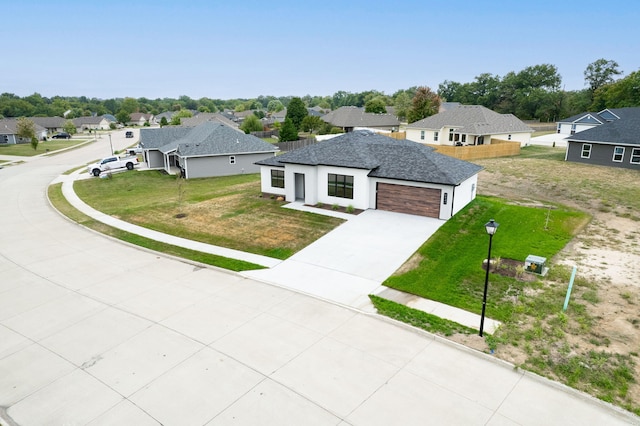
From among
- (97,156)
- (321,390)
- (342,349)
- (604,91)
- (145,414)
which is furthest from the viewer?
(604,91)

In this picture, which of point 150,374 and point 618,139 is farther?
point 618,139

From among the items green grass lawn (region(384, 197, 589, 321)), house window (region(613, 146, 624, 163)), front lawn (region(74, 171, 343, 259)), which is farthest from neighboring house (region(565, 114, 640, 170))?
front lawn (region(74, 171, 343, 259))

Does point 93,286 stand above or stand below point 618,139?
below

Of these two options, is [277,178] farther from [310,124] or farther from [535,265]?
[310,124]

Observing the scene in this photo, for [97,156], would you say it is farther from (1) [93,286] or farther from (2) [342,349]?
(2) [342,349]

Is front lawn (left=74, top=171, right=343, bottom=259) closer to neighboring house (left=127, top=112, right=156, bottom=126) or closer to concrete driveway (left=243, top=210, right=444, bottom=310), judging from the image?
concrete driveway (left=243, top=210, right=444, bottom=310)

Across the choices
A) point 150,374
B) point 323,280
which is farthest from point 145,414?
point 323,280
